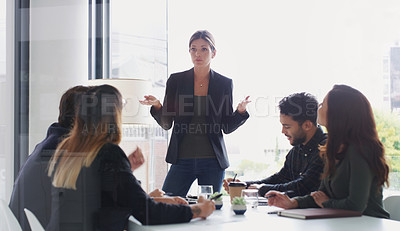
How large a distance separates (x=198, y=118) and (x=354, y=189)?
4.13 ft

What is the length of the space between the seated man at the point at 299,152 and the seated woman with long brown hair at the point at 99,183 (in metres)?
0.74

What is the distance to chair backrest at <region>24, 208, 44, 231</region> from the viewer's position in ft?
6.33

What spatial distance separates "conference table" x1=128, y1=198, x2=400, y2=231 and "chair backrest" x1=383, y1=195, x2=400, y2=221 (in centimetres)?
42

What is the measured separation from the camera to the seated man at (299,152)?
7.87 feet

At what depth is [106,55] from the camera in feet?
10.5

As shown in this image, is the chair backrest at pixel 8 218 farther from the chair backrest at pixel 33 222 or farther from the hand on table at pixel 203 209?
the hand on table at pixel 203 209

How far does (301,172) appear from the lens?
2.55 meters

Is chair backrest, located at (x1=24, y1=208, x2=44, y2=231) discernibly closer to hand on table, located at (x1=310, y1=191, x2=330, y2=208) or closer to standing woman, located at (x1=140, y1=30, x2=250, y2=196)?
standing woman, located at (x1=140, y1=30, x2=250, y2=196)

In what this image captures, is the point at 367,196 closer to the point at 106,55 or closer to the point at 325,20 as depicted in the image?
the point at 106,55

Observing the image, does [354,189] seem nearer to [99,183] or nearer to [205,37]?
[99,183]

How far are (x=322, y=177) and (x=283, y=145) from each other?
6.03 ft

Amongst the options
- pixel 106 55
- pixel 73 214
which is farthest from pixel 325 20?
pixel 73 214

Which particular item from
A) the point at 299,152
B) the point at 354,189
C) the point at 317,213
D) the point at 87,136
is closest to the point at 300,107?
the point at 299,152

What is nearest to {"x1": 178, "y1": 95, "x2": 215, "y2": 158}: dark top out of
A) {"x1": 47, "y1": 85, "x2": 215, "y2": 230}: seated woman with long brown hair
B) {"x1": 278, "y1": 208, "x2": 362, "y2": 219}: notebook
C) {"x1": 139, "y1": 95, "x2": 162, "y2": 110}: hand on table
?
{"x1": 139, "y1": 95, "x2": 162, "y2": 110}: hand on table
